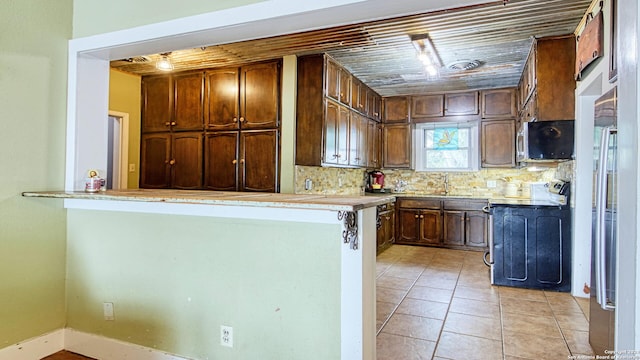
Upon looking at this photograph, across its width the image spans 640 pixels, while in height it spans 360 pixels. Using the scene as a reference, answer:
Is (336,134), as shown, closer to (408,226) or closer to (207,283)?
(408,226)

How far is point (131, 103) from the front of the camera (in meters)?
4.82

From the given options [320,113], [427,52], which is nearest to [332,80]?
[320,113]

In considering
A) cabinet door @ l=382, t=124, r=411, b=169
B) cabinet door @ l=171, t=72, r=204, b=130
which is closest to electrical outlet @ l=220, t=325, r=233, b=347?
cabinet door @ l=171, t=72, r=204, b=130

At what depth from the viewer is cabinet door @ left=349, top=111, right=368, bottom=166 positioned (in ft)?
16.0

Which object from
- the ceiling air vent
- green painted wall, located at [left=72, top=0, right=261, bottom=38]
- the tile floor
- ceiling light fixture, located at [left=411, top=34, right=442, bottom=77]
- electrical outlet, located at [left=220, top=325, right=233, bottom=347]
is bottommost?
the tile floor

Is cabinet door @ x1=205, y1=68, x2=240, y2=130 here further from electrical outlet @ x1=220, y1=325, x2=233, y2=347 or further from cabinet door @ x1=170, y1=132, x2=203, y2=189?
electrical outlet @ x1=220, y1=325, x2=233, y2=347

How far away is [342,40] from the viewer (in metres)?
3.58

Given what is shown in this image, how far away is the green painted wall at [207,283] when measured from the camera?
1.81 m

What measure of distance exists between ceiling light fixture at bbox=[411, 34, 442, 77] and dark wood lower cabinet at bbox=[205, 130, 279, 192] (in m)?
1.78

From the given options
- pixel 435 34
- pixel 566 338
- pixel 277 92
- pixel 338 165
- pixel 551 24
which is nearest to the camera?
pixel 566 338

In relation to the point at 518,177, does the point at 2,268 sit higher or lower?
lower

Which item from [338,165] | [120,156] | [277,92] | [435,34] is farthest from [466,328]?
[120,156]

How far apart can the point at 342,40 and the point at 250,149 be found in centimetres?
162

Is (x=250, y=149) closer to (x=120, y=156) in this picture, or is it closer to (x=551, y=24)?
(x=120, y=156)
